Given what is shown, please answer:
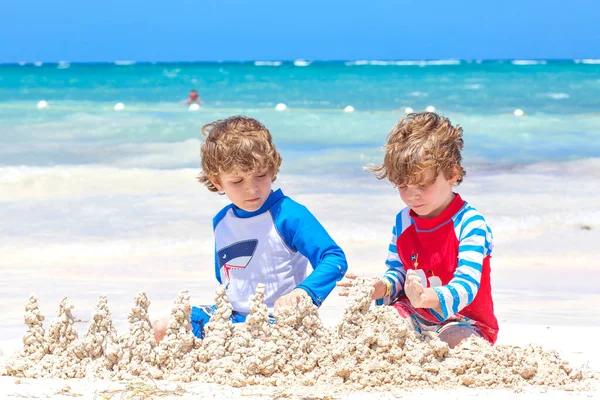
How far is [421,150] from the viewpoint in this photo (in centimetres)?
314

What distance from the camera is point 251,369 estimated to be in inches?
114

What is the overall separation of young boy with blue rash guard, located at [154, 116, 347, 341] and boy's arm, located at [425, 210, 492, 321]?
43cm

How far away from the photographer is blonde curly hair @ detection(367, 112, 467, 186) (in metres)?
3.14

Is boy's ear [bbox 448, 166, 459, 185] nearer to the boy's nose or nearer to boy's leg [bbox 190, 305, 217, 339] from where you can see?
the boy's nose

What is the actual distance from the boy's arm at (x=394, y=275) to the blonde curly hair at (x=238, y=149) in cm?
54

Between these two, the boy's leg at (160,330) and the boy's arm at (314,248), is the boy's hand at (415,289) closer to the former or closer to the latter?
the boy's arm at (314,248)

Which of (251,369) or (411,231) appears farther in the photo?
(411,231)

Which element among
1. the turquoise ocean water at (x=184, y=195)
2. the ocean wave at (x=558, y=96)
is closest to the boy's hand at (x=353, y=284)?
the turquoise ocean water at (x=184, y=195)

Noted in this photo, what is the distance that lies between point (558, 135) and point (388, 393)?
1334 cm

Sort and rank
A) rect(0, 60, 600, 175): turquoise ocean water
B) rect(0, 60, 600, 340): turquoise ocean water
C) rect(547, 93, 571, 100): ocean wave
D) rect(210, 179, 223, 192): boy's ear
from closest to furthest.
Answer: rect(210, 179, 223, 192): boy's ear
rect(0, 60, 600, 340): turquoise ocean water
rect(0, 60, 600, 175): turquoise ocean water
rect(547, 93, 571, 100): ocean wave

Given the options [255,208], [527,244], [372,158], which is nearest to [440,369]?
[255,208]

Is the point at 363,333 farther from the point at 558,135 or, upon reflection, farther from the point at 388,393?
the point at 558,135

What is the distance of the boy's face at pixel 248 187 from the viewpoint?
3330 mm

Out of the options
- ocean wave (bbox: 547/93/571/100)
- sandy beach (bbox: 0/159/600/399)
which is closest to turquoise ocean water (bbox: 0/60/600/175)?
ocean wave (bbox: 547/93/571/100)
